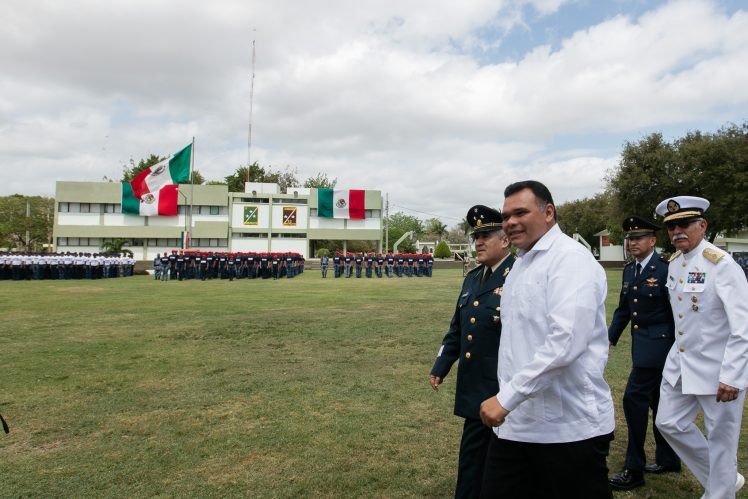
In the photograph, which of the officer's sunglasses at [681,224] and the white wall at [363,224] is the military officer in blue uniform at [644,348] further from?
the white wall at [363,224]

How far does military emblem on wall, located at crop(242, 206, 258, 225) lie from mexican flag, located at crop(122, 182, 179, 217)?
6.24 m

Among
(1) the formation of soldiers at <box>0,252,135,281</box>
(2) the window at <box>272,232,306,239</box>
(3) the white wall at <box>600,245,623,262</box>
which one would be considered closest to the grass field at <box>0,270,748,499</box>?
(1) the formation of soldiers at <box>0,252,135,281</box>

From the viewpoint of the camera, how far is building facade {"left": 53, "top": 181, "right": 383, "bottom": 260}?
1855 inches

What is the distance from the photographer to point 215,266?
26.1 m

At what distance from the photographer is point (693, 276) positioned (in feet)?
11.5

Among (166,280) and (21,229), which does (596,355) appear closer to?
(166,280)

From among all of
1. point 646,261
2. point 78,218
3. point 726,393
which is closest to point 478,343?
point 726,393

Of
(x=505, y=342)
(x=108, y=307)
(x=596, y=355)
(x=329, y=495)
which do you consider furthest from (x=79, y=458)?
(x=108, y=307)

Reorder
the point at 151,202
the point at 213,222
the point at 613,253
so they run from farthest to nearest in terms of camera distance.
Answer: the point at 613,253 → the point at 213,222 → the point at 151,202

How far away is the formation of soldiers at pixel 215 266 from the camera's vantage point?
2508cm

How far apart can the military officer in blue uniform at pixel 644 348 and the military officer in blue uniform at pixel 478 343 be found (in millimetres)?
1502

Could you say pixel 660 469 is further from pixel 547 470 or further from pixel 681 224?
pixel 547 470

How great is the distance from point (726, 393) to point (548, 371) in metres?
1.78

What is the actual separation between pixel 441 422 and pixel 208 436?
6.79 ft
